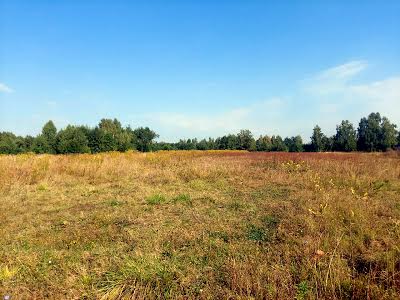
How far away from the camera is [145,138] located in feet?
218

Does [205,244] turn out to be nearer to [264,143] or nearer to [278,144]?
[278,144]

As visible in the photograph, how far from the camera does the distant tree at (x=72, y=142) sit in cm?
4200

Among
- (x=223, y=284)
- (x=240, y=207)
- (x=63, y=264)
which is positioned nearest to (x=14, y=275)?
(x=63, y=264)

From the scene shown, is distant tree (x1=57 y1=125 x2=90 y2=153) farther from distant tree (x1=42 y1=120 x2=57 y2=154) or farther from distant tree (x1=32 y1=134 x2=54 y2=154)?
distant tree (x1=32 y1=134 x2=54 y2=154)

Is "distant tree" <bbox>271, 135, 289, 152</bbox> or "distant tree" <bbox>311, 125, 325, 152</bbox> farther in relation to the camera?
"distant tree" <bbox>271, 135, 289, 152</bbox>

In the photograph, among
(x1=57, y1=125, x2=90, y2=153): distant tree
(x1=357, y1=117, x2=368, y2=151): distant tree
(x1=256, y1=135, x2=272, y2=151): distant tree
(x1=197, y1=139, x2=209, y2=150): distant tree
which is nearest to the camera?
(x1=57, y1=125, x2=90, y2=153): distant tree

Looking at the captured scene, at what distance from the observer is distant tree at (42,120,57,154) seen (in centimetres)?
4828

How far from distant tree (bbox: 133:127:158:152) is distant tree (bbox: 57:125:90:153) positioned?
777 inches

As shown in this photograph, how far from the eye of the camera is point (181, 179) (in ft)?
34.6

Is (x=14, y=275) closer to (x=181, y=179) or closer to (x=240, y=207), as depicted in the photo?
(x=240, y=207)

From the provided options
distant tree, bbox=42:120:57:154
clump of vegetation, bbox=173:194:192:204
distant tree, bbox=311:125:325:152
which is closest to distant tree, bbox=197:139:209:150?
distant tree, bbox=311:125:325:152

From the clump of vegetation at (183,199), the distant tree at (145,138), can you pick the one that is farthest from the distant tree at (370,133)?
the clump of vegetation at (183,199)

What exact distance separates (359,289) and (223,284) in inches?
50.5

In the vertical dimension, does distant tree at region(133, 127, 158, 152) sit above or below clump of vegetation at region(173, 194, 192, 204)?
above
